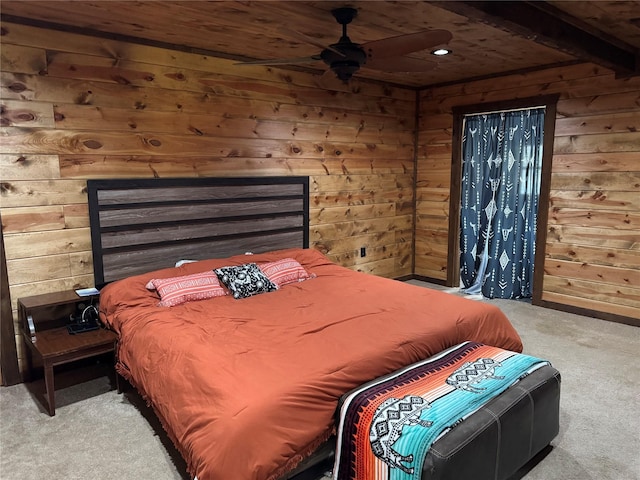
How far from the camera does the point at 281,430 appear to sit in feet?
6.22

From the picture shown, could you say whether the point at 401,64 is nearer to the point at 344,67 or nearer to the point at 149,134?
the point at 344,67

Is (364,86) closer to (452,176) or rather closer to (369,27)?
(452,176)

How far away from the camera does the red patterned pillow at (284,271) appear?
363cm

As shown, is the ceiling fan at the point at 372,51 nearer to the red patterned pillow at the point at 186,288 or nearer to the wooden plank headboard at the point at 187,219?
the wooden plank headboard at the point at 187,219

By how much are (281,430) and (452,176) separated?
13.3ft

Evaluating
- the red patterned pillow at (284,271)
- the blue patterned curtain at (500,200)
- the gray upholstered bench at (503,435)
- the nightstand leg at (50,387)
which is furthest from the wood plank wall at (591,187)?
the nightstand leg at (50,387)

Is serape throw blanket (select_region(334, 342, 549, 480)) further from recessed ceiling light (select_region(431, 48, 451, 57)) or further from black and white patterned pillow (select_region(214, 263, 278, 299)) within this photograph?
recessed ceiling light (select_region(431, 48, 451, 57))

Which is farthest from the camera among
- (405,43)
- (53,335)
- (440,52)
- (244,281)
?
(440,52)

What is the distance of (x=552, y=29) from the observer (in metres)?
2.79

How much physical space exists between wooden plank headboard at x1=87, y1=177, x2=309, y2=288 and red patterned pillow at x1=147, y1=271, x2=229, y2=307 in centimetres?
39

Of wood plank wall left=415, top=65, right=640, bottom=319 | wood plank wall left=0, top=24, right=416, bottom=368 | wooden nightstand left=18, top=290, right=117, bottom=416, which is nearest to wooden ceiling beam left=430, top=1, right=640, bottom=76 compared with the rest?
wood plank wall left=415, top=65, right=640, bottom=319

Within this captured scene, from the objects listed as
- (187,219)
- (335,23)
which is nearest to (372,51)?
(335,23)

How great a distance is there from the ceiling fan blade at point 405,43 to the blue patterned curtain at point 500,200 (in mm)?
2706

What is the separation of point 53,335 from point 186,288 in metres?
0.86
